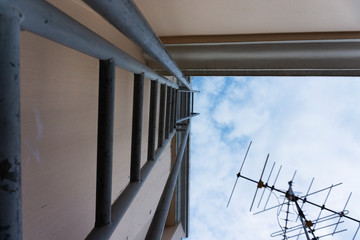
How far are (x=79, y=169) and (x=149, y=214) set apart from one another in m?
1.75

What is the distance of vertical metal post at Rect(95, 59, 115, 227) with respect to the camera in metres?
0.68

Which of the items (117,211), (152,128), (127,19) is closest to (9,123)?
(127,19)

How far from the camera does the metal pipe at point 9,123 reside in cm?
30

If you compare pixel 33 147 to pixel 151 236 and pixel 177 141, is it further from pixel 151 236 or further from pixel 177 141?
pixel 177 141

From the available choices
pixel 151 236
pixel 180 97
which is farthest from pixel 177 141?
pixel 151 236

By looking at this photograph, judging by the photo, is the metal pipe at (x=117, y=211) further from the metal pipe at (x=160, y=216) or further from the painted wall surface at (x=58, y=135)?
the painted wall surface at (x=58, y=135)

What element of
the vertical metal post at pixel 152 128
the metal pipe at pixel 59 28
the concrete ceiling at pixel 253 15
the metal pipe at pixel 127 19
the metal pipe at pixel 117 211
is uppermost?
the concrete ceiling at pixel 253 15

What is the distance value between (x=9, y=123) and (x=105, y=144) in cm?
38

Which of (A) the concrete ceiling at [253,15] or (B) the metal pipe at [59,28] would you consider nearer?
(B) the metal pipe at [59,28]

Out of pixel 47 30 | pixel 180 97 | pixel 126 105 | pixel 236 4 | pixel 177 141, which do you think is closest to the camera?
pixel 47 30

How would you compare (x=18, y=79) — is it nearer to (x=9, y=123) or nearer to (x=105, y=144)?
(x=9, y=123)

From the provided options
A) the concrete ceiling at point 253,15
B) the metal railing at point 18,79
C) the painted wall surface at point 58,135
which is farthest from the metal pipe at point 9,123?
the concrete ceiling at point 253,15

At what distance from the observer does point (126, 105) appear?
1818 mm

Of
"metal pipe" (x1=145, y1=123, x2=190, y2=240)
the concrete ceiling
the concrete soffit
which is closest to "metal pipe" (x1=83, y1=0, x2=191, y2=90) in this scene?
"metal pipe" (x1=145, y1=123, x2=190, y2=240)
